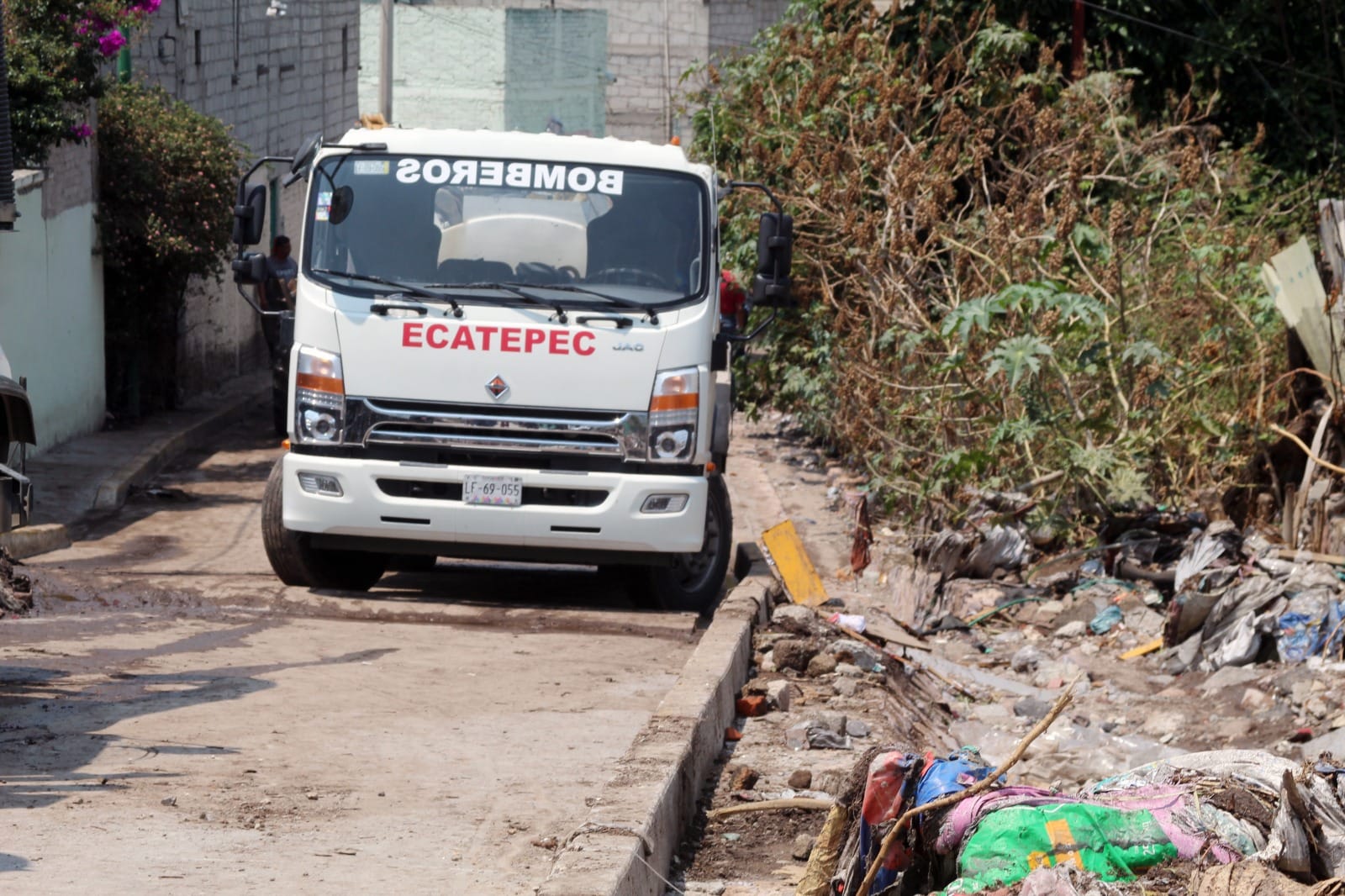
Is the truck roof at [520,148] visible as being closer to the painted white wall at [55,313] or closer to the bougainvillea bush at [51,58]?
the painted white wall at [55,313]

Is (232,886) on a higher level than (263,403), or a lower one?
higher

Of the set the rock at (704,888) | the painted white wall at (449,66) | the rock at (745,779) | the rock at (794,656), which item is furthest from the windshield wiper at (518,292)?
the painted white wall at (449,66)

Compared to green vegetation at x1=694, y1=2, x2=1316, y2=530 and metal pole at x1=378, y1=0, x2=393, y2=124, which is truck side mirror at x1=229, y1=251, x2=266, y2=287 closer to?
Answer: green vegetation at x1=694, y1=2, x2=1316, y2=530

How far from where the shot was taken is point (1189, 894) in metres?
3.80

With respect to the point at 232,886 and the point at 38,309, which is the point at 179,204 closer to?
the point at 38,309

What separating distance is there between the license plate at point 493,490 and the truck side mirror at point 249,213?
5.60 ft

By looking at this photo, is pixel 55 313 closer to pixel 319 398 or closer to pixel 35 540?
pixel 35 540

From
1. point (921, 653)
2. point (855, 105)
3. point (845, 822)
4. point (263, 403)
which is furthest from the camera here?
point (263, 403)

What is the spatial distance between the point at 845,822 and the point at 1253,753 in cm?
119

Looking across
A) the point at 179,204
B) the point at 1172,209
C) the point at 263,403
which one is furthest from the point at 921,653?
the point at 263,403

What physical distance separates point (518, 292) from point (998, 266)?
346 cm

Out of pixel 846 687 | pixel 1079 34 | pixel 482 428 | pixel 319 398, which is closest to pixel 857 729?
pixel 846 687

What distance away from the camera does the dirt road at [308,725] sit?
4.17 metres

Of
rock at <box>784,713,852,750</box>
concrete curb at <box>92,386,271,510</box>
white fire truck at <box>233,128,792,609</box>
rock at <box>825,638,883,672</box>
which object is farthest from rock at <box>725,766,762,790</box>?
concrete curb at <box>92,386,271,510</box>
